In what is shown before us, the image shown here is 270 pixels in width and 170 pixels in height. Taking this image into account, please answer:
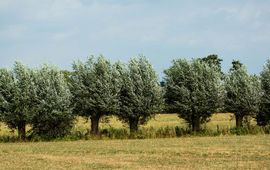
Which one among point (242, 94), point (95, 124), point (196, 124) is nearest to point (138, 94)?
point (95, 124)

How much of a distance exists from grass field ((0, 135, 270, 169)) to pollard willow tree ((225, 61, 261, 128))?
1481 cm

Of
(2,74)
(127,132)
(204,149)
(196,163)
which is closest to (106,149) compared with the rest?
(204,149)

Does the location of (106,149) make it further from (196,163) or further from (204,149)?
(196,163)

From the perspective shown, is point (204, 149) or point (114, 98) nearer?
point (204, 149)

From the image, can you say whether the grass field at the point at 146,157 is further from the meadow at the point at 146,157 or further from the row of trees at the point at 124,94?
the row of trees at the point at 124,94

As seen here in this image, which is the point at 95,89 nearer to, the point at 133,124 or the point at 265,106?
the point at 133,124

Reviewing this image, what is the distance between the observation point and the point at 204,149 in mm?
35594

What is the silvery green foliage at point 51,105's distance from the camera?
49031 millimetres

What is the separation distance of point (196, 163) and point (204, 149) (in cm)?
795

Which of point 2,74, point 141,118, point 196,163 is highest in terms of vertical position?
point 2,74

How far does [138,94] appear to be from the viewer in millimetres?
52219

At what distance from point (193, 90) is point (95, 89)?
1032cm

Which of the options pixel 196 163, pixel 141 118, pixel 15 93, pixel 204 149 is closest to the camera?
pixel 196 163

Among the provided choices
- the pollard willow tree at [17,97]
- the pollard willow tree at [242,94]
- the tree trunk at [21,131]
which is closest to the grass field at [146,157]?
the pollard willow tree at [17,97]
